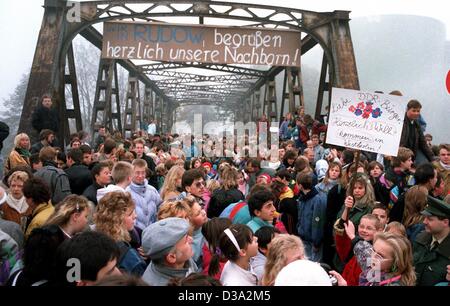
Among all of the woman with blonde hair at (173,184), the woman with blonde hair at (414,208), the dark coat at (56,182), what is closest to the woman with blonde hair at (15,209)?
the dark coat at (56,182)

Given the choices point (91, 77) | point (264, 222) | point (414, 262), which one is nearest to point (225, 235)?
point (264, 222)

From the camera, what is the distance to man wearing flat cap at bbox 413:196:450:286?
146 inches

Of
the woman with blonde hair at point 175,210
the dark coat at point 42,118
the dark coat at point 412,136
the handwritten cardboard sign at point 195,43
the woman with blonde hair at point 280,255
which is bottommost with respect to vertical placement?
the woman with blonde hair at point 280,255

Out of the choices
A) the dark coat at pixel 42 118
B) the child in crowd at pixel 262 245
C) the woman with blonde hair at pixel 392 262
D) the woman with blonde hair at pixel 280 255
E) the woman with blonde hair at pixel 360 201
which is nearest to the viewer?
the woman with blonde hair at pixel 280 255

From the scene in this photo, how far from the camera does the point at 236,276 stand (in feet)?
11.8

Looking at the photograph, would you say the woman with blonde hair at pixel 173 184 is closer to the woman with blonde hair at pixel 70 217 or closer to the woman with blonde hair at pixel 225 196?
the woman with blonde hair at pixel 225 196

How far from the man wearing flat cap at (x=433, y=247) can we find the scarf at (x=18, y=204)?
3802 millimetres

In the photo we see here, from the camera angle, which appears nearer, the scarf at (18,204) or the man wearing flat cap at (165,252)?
the man wearing flat cap at (165,252)

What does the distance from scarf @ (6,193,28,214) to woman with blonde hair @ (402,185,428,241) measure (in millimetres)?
3925

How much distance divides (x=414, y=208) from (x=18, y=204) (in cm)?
409

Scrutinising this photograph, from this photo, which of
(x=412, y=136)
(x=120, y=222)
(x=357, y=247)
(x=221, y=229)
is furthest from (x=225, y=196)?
(x=412, y=136)

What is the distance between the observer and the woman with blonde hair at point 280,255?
3346 mm

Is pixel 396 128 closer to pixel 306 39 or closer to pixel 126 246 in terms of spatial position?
pixel 126 246

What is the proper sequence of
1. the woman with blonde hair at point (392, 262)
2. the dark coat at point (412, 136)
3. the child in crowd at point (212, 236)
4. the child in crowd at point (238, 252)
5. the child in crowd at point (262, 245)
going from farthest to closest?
the dark coat at point (412, 136) < the child in crowd at point (212, 236) < the child in crowd at point (262, 245) < the child in crowd at point (238, 252) < the woman with blonde hair at point (392, 262)
